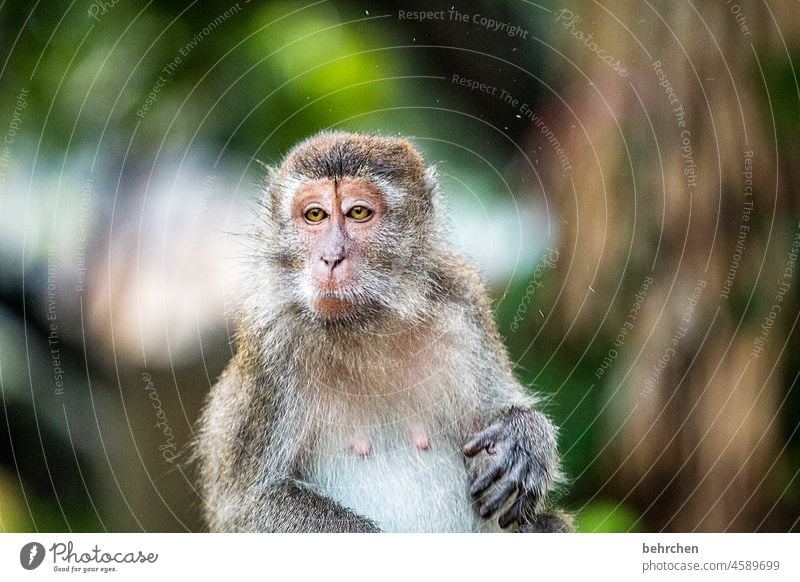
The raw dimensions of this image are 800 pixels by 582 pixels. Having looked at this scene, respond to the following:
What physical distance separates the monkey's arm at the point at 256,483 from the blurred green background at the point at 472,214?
251 millimetres

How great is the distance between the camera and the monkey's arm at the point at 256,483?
3.24 meters

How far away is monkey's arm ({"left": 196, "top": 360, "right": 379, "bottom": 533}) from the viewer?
128 inches

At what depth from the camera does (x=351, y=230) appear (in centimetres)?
311

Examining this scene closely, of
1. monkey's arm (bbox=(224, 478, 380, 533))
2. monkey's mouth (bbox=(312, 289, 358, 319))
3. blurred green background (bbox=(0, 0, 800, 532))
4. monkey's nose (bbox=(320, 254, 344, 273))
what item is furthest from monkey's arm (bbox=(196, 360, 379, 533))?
monkey's nose (bbox=(320, 254, 344, 273))

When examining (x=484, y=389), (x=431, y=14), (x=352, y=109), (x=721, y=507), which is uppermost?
(x=431, y=14)

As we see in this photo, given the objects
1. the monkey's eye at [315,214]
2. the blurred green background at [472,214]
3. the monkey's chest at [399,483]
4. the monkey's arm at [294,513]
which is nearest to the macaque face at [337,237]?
the monkey's eye at [315,214]

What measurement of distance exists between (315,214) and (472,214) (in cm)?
68

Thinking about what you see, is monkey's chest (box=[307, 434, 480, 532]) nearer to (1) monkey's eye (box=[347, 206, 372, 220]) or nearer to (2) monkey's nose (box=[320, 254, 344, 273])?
(2) monkey's nose (box=[320, 254, 344, 273])

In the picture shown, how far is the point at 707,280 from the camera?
12.5 ft

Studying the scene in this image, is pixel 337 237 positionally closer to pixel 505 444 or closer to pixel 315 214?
pixel 315 214

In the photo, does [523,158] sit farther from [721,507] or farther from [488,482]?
[721,507]

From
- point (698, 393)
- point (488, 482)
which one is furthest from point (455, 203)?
point (698, 393)

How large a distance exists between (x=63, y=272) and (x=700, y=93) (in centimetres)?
242

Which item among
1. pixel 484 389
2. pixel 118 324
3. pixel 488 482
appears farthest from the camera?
pixel 118 324
